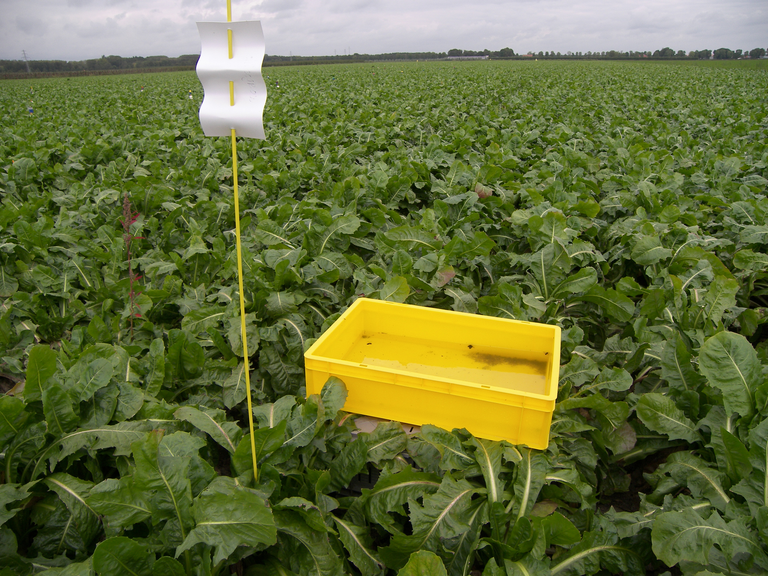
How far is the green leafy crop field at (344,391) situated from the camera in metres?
1.78

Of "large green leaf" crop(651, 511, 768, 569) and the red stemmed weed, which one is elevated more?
the red stemmed weed

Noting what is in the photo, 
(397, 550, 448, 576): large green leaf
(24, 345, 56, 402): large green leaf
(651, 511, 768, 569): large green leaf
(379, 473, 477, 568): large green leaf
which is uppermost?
(24, 345, 56, 402): large green leaf

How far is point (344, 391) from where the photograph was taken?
2.34 m

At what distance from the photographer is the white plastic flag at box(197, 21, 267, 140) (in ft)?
4.96

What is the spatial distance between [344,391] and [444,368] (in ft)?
2.16

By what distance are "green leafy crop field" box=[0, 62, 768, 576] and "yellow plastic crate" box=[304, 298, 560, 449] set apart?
0.36ft

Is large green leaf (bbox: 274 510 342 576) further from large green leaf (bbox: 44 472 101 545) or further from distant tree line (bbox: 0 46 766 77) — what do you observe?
distant tree line (bbox: 0 46 766 77)

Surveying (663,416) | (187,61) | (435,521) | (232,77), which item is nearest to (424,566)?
(435,521)

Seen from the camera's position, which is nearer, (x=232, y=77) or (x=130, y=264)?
(x=232, y=77)

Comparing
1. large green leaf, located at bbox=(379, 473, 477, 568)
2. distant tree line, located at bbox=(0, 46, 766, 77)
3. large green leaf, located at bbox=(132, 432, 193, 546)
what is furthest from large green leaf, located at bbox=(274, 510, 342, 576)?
distant tree line, located at bbox=(0, 46, 766, 77)

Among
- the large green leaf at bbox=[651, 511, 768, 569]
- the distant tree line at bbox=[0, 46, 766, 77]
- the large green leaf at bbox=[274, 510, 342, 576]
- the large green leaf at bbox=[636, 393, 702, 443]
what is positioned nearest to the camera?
the large green leaf at bbox=[651, 511, 768, 569]

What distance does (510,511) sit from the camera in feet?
6.61

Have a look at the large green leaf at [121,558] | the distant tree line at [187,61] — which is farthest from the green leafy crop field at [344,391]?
the distant tree line at [187,61]

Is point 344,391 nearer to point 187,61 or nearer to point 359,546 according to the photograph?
point 359,546
